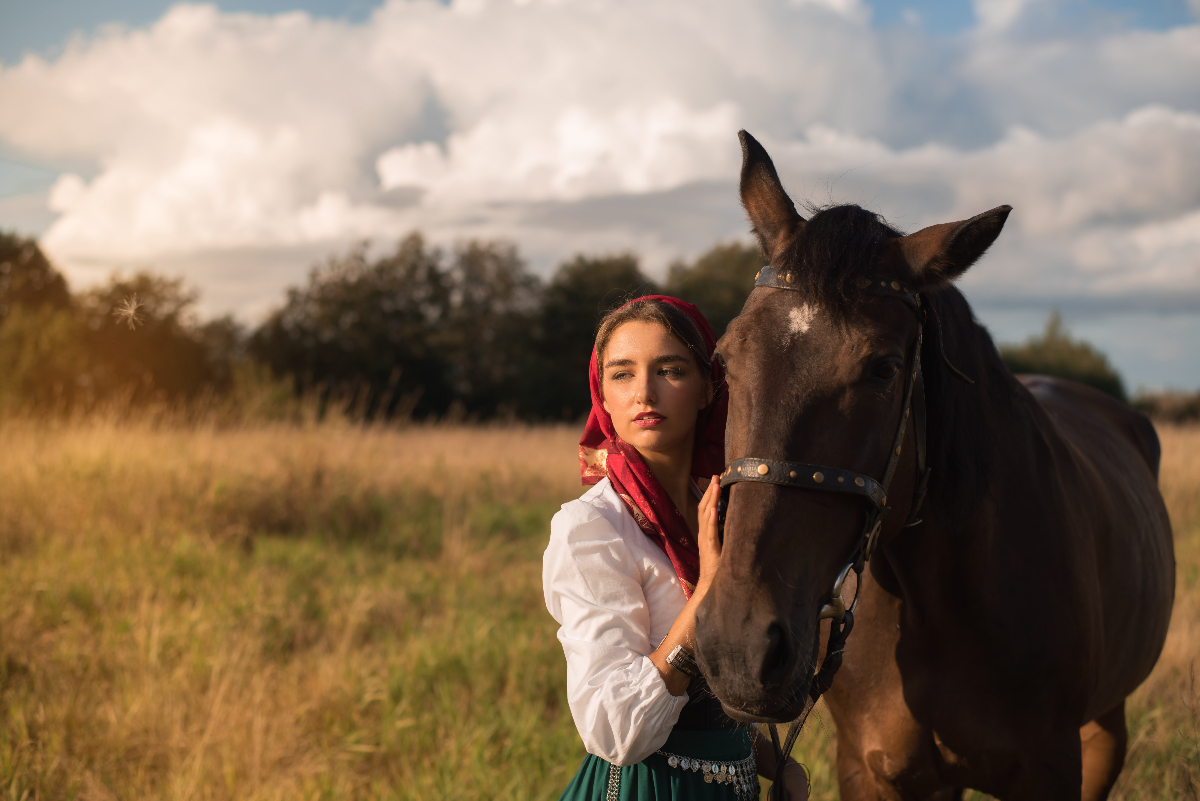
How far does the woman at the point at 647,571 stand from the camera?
1459 millimetres

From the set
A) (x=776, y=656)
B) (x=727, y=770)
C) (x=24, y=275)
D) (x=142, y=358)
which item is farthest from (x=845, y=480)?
(x=24, y=275)

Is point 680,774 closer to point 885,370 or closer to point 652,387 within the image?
point 652,387

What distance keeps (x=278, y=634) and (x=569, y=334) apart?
28.6 m

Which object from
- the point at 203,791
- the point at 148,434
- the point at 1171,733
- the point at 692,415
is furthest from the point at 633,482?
the point at 148,434

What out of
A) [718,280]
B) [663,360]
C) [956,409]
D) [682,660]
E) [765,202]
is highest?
[718,280]

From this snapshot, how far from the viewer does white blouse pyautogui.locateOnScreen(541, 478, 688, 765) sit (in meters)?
1.44

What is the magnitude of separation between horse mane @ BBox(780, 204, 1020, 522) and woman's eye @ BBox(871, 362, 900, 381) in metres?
0.13

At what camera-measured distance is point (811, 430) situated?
145 centimetres

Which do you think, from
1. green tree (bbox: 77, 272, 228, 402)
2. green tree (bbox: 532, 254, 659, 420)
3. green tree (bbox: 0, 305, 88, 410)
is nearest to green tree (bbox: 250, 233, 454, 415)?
green tree (bbox: 532, 254, 659, 420)

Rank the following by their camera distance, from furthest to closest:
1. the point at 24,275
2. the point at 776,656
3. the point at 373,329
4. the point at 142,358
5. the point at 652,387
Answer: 1. the point at 373,329
2. the point at 24,275
3. the point at 142,358
4. the point at 652,387
5. the point at 776,656

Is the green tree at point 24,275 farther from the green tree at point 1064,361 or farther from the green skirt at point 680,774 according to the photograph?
the green tree at point 1064,361

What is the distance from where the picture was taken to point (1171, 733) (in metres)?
3.38

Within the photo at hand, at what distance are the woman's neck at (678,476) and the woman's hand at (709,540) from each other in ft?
0.85

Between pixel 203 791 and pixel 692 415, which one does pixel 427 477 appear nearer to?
pixel 203 791
